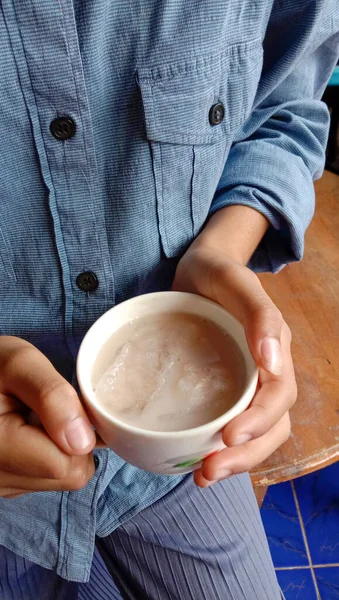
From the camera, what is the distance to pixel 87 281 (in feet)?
1.89

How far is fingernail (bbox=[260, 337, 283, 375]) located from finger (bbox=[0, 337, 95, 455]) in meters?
0.15

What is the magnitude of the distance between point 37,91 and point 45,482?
36 cm

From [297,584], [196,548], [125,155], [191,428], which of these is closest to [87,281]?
[125,155]

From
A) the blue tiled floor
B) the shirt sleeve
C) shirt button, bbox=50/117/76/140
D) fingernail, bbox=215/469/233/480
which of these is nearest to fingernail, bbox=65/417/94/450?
fingernail, bbox=215/469/233/480

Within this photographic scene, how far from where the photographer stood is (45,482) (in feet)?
1.60

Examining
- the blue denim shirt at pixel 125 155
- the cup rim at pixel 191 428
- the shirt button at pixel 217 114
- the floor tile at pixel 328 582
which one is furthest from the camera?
the floor tile at pixel 328 582

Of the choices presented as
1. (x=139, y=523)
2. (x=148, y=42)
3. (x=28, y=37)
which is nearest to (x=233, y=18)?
(x=148, y=42)

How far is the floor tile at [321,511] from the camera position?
4.54ft

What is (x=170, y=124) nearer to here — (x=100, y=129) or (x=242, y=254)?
(x=100, y=129)

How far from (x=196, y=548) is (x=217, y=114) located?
1.71ft

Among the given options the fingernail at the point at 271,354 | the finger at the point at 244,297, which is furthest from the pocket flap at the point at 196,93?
the fingernail at the point at 271,354

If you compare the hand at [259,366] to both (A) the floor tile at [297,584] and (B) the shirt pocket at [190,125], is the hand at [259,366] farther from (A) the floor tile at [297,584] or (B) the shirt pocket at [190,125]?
(A) the floor tile at [297,584]

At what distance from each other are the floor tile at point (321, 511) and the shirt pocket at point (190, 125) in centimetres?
110

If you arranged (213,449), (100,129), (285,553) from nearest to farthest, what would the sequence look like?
(213,449), (100,129), (285,553)
